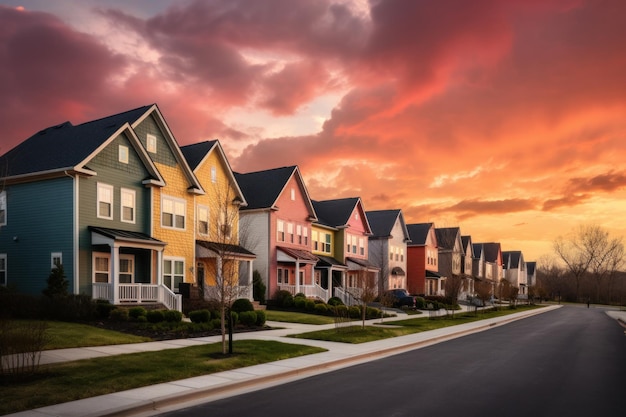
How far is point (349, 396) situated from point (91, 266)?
19.3 m

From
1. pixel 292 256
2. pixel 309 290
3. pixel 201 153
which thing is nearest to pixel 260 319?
pixel 201 153

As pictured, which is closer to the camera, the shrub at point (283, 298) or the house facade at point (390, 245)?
the shrub at point (283, 298)

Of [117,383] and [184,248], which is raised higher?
[184,248]

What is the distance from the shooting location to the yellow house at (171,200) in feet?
102

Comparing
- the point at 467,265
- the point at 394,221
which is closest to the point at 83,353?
the point at 394,221

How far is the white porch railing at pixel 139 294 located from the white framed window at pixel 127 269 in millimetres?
1657

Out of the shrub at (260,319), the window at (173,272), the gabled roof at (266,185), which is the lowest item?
the shrub at (260,319)

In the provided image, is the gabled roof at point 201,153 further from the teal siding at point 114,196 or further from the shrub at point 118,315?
the shrub at point 118,315

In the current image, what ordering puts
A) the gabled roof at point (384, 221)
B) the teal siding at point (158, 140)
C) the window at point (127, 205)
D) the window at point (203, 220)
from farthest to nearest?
the gabled roof at point (384, 221) < the window at point (203, 220) < the teal siding at point (158, 140) < the window at point (127, 205)

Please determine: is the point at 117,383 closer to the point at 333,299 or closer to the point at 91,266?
the point at 91,266

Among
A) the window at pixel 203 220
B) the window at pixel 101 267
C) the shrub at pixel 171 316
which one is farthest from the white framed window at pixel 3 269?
the window at pixel 203 220

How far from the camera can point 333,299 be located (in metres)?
43.7

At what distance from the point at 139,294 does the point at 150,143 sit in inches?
350

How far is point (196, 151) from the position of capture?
3688cm
